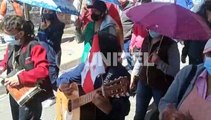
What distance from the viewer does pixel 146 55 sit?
189 inches

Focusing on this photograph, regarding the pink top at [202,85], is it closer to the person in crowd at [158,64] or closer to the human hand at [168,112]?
the human hand at [168,112]

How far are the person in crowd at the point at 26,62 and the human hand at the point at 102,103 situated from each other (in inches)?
42.7

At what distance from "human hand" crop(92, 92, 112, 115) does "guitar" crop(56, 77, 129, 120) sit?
1.4 inches

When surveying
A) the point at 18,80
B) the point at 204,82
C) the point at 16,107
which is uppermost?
the point at 204,82

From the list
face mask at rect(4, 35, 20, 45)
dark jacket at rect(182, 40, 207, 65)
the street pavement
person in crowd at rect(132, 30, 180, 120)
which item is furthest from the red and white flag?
the street pavement

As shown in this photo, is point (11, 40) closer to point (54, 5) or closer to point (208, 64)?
point (54, 5)

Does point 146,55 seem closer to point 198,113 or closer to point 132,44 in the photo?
point 132,44

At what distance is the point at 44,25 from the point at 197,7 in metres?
2.52

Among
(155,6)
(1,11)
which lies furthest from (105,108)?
(1,11)

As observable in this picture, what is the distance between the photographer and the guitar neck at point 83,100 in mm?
3242

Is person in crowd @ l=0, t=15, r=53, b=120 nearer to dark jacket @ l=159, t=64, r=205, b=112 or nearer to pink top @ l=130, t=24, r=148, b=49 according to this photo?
dark jacket @ l=159, t=64, r=205, b=112

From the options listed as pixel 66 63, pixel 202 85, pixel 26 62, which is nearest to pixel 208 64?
pixel 202 85

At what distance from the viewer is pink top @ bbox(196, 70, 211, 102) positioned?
2707 millimetres

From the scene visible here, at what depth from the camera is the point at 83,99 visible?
333 cm
